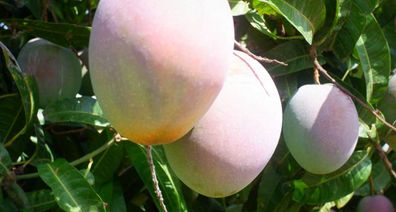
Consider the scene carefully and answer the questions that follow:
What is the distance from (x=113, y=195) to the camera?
1.19m

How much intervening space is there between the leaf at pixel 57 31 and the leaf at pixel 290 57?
0.30m

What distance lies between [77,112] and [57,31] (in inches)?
6.1

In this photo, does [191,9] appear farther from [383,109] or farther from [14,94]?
[383,109]

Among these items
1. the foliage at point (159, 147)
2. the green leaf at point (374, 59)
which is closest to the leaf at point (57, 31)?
the foliage at point (159, 147)

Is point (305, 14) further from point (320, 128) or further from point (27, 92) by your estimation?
point (27, 92)

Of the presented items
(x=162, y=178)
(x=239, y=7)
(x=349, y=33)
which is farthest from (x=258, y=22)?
(x=162, y=178)

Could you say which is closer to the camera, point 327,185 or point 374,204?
point 327,185

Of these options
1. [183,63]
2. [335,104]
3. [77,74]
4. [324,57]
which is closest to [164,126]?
[183,63]

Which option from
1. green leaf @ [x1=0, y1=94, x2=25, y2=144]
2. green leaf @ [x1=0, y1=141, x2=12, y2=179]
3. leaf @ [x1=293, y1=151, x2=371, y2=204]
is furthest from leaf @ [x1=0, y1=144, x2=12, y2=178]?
leaf @ [x1=293, y1=151, x2=371, y2=204]

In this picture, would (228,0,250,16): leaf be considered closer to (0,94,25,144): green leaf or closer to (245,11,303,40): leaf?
(245,11,303,40): leaf

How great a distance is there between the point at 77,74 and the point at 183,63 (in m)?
0.60

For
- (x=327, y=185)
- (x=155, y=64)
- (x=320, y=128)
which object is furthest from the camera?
(x=327, y=185)

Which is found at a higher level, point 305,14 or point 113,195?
point 305,14

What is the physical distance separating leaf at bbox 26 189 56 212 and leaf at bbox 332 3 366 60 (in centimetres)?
53
